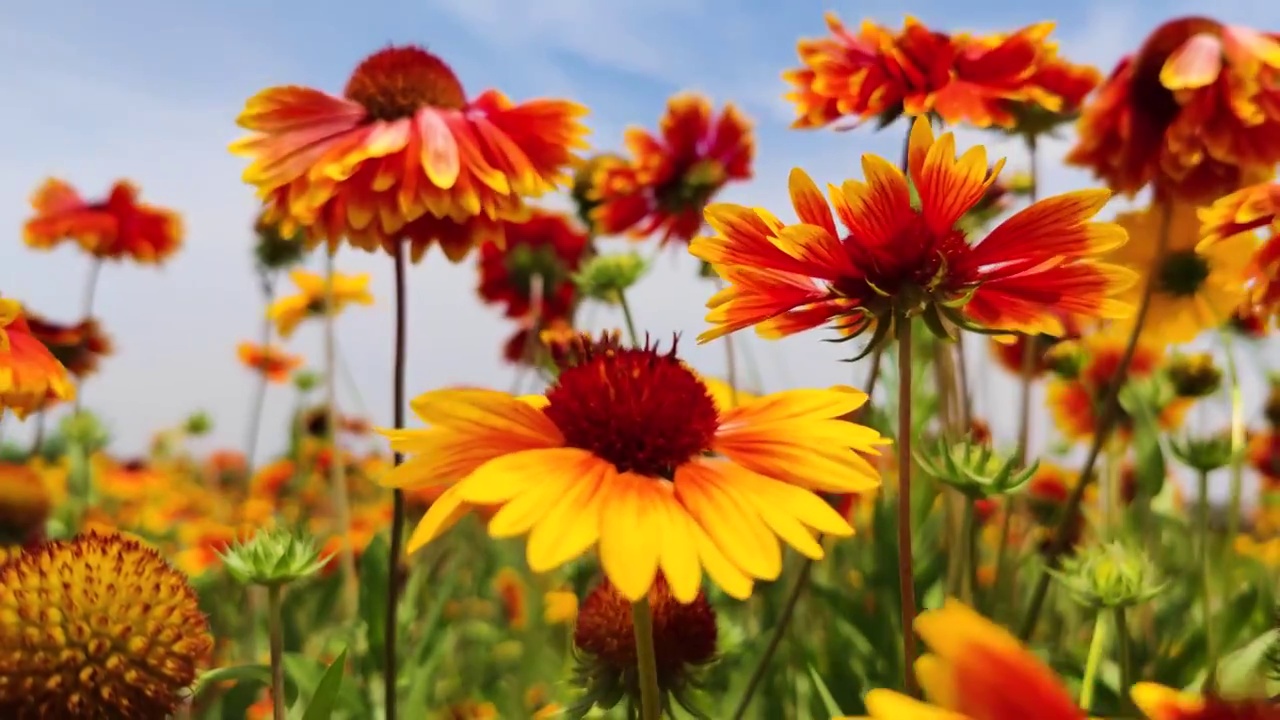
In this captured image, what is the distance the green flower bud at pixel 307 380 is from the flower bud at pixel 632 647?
6.42ft

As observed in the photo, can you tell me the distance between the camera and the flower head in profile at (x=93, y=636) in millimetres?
431

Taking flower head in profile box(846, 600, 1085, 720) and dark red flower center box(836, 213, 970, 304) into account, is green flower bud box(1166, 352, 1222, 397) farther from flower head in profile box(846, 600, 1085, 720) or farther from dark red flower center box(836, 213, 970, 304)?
flower head in profile box(846, 600, 1085, 720)

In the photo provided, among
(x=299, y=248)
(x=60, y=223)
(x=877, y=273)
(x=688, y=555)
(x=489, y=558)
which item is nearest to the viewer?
(x=688, y=555)

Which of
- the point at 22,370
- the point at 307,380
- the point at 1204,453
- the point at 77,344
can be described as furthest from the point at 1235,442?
the point at 307,380

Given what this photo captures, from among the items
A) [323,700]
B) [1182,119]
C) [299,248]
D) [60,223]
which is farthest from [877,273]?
[60,223]

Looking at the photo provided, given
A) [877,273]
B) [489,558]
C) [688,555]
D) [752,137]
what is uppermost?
[752,137]

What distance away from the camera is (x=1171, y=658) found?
88cm

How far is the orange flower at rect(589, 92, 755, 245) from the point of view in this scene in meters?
1.28

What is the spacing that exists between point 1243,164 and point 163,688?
834 millimetres

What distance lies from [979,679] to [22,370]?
587 millimetres

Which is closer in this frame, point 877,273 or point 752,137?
point 877,273

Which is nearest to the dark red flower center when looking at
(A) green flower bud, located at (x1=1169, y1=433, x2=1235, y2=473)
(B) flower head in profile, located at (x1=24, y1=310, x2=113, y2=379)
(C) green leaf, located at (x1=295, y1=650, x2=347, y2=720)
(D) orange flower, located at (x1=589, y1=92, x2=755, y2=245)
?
(C) green leaf, located at (x1=295, y1=650, x2=347, y2=720)

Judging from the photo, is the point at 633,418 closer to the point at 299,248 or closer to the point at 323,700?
the point at 323,700

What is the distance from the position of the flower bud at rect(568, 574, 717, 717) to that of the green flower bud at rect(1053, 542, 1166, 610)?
0.21 m
